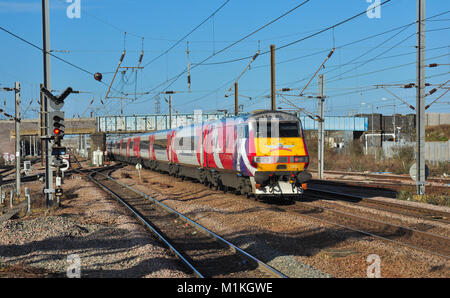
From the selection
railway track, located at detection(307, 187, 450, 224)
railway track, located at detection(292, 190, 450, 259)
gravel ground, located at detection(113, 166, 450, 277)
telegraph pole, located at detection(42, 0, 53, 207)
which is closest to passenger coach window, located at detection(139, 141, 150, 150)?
telegraph pole, located at detection(42, 0, 53, 207)

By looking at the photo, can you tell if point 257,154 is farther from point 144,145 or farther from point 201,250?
point 144,145

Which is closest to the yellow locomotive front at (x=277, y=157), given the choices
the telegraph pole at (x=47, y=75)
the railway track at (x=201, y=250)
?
the railway track at (x=201, y=250)

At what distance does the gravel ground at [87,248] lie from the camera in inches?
314

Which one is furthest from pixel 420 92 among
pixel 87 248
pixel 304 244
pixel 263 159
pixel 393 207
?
pixel 87 248

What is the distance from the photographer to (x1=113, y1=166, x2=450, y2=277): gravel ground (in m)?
7.86

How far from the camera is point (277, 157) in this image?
1566 centimetres

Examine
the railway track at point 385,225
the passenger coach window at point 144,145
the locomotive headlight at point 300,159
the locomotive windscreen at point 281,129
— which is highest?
the locomotive windscreen at point 281,129

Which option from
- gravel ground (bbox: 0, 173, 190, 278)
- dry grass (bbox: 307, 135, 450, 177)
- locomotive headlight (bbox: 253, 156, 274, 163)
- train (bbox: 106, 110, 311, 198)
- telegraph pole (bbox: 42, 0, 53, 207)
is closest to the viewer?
gravel ground (bbox: 0, 173, 190, 278)

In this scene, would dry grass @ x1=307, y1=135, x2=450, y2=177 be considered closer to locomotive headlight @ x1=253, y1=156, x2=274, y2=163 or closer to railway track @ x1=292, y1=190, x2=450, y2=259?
locomotive headlight @ x1=253, y1=156, x2=274, y2=163

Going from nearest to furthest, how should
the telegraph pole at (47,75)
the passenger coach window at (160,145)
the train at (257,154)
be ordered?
the train at (257,154) → the telegraph pole at (47,75) → the passenger coach window at (160,145)

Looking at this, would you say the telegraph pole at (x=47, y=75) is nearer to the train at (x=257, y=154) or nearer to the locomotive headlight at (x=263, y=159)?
the train at (x=257, y=154)

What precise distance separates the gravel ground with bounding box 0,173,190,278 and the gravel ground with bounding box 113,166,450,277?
71.9 inches

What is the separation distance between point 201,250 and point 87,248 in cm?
241

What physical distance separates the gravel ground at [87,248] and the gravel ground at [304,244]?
1.83 metres
